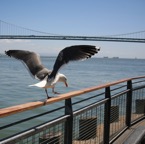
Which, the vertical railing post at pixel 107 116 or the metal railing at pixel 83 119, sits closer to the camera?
the metal railing at pixel 83 119

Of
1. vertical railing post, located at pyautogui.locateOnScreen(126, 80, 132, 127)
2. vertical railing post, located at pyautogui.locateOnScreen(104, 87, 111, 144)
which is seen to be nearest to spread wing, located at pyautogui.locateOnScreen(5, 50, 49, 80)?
vertical railing post, located at pyautogui.locateOnScreen(104, 87, 111, 144)

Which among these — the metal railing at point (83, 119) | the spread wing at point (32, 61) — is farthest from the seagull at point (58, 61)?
the metal railing at point (83, 119)

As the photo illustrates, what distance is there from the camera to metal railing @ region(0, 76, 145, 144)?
259 centimetres

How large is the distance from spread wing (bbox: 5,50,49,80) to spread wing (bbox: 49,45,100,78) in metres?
0.18

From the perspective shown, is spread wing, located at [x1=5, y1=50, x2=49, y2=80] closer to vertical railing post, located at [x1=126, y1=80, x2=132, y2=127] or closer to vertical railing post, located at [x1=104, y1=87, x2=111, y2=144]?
vertical railing post, located at [x1=104, y1=87, x2=111, y2=144]

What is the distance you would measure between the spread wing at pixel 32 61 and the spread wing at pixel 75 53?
0.18 m

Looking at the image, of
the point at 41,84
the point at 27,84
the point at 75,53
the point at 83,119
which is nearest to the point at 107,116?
the point at 83,119

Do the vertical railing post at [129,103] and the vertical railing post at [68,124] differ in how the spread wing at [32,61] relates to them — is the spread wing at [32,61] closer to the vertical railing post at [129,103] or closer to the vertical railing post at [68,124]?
the vertical railing post at [68,124]

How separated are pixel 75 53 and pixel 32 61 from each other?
0.44 metres

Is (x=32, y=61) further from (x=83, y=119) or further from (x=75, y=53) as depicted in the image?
(x=83, y=119)

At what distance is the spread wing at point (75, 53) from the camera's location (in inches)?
127

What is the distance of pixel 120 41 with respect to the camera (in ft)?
227

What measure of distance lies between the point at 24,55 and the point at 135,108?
10.3 ft

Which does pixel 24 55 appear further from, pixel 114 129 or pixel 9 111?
pixel 114 129
